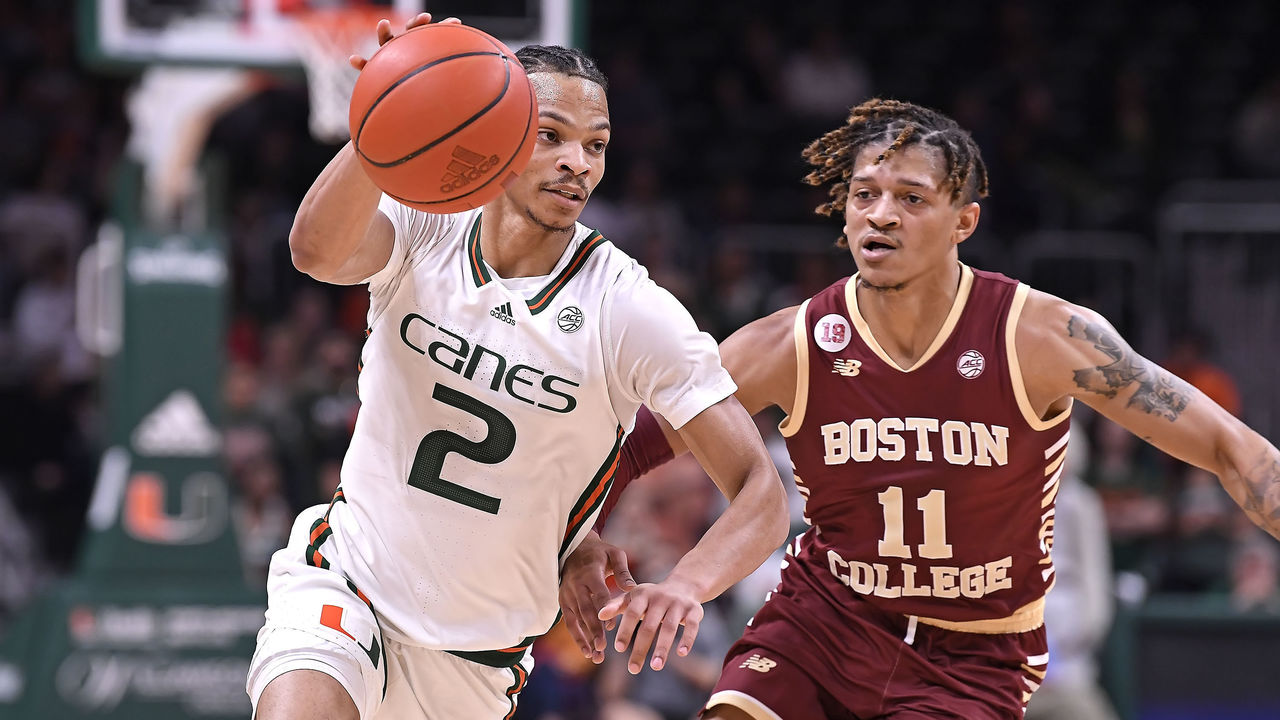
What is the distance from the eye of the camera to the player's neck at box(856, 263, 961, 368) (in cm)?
440

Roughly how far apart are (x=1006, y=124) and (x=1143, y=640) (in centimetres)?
→ 675

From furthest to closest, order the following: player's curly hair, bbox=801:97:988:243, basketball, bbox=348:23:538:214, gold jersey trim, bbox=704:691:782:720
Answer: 1. player's curly hair, bbox=801:97:988:243
2. gold jersey trim, bbox=704:691:782:720
3. basketball, bbox=348:23:538:214

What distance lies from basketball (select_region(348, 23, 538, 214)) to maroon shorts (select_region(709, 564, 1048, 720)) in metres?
1.56

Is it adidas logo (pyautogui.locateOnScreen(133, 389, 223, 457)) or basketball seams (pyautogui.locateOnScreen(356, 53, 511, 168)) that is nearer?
basketball seams (pyautogui.locateOnScreen(356, 53, 511, 168))

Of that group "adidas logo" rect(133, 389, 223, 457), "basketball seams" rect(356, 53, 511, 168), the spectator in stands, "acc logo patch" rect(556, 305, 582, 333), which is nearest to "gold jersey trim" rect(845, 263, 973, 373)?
"acc logo patch" rect(556, 305, 582, 333)

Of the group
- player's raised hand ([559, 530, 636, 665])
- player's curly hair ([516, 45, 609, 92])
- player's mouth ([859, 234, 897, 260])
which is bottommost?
player's raised hand ([559, 530, 636, 665])

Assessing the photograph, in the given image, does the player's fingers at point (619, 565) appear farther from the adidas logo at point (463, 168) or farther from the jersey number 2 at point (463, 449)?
the adidas logo at point (463, 168)

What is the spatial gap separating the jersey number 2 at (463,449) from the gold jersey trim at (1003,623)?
50.9 inches

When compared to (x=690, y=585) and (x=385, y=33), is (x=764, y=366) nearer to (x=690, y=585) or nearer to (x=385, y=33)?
(x=690, y=585)

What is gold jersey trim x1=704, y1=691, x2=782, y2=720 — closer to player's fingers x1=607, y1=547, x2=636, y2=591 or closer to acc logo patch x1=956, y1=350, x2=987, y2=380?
player's fingers x1=607, y1=547, x2=636, y2=591

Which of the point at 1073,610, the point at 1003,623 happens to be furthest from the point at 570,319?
the point at 1073,610

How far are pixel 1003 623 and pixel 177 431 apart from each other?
17.7ft

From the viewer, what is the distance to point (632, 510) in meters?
→ 8.10

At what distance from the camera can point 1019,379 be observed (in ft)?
13.9
